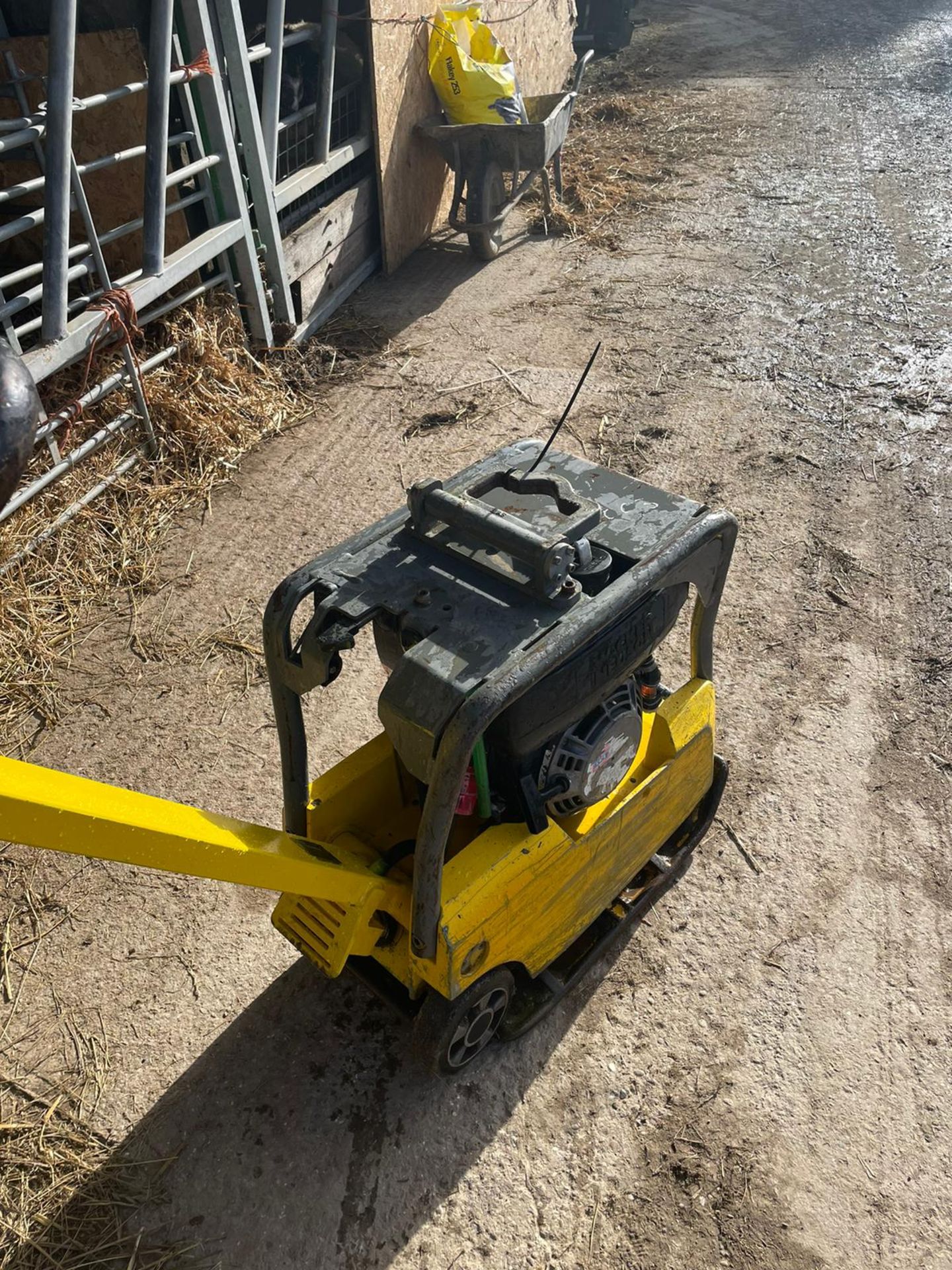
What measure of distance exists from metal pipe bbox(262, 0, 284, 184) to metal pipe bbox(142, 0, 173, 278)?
3.40 ft

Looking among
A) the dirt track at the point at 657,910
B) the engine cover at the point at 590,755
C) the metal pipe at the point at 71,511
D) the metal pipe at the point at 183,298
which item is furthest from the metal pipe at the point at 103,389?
the engine cover at the point at 590,755

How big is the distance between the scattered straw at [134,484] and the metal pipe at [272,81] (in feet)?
3.20

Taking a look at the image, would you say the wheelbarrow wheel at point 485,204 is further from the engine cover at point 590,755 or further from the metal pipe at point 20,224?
the engine cover at point 590,755

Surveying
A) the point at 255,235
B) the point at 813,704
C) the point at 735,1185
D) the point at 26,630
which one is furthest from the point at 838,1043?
the point at 255,235

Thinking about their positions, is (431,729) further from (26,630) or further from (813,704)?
(26,630)

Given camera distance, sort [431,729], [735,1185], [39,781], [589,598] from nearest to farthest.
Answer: [39,781], [431,729], [589,598], [735,1185]

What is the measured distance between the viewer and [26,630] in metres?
4.09

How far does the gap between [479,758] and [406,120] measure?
21.3ft

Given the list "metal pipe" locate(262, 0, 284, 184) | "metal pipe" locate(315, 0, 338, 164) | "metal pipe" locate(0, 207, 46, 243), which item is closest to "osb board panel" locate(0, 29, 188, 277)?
"metal pipe" locate(262, 0, 284, 184)

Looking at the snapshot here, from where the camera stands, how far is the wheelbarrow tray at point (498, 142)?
279 inches

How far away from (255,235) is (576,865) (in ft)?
15.6

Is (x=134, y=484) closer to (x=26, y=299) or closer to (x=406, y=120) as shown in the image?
(x=26, y=299)

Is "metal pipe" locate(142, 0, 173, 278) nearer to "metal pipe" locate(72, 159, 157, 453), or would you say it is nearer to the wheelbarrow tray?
"metal pipe" locate(72, 159, 157, 453)

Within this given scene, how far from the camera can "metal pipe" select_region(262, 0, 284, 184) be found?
533 centimetres
